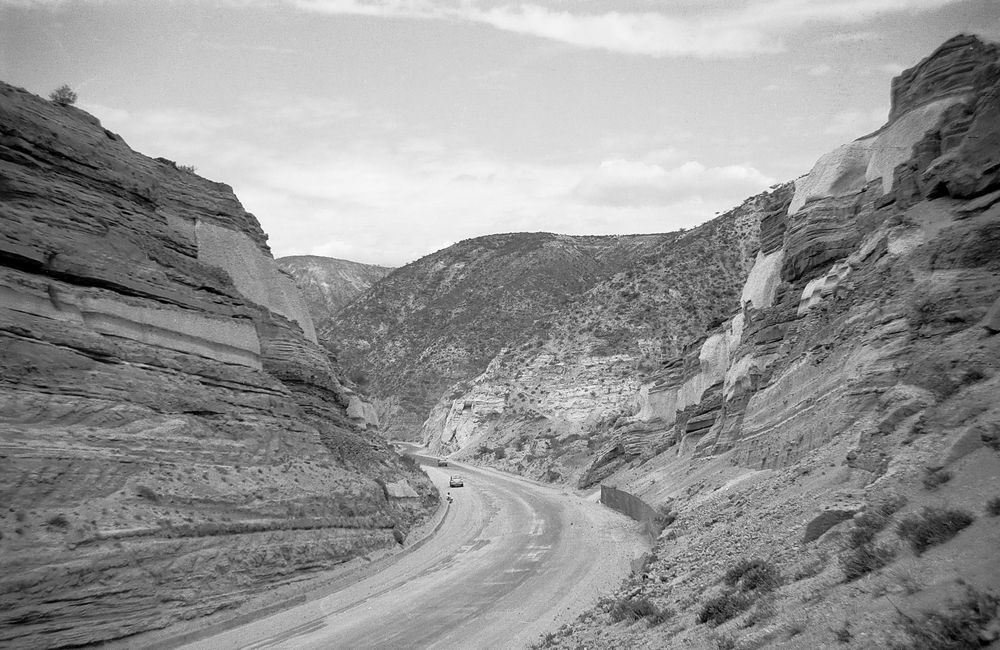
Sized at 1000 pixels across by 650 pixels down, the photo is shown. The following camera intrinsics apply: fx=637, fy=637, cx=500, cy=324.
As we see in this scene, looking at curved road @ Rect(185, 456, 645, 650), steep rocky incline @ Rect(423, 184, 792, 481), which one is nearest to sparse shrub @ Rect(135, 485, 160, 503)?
curved road @ Rect(185, 456, 645, 650)

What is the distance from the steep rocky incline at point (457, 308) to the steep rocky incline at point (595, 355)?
6.30 meters

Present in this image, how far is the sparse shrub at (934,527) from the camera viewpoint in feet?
21.0


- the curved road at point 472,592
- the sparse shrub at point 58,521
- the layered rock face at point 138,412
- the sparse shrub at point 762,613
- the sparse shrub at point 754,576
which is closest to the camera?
the sparse shrub at point 762,613

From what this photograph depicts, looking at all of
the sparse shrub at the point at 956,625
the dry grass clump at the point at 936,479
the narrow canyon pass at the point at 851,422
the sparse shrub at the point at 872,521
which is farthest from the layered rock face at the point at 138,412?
the dry grass clump at the point at 936,479

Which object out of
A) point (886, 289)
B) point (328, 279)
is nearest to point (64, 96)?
point (886, 289)

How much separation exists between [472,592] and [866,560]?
36.9 ft

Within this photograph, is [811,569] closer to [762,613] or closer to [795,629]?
[762,613]

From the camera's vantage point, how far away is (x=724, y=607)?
8.12 m

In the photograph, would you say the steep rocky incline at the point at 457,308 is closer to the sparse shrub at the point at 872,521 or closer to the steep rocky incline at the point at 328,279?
the steep rocky incline at the point at 328,279

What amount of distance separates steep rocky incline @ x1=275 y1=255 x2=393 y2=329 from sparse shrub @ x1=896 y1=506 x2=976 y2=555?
130333mm

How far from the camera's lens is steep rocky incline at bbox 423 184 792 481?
182 ft

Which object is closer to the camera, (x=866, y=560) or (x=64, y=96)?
(x=866, y=560)

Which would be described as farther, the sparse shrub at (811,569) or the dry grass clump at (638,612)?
the dry grass clump at (638,612)

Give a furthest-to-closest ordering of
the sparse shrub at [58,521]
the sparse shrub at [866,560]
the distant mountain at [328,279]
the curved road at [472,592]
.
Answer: the distant mountain at [328,279], the curved road at [472,592], the sparse shrub at [58,521], the sparse shrub at [866,560]
